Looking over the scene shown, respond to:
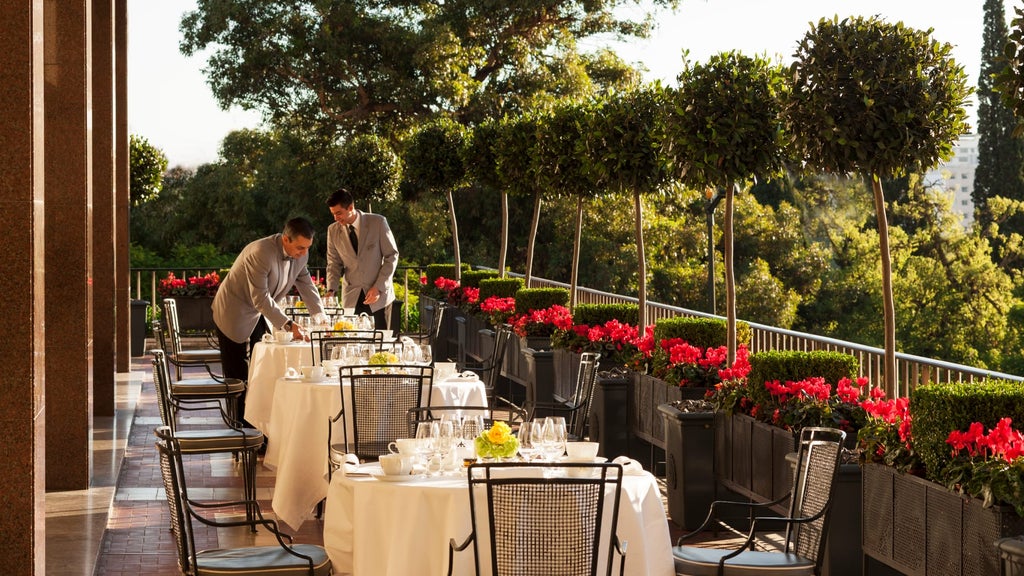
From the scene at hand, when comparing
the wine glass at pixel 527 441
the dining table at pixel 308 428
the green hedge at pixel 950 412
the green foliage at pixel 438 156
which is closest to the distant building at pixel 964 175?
the green foliage at pixel 438 156

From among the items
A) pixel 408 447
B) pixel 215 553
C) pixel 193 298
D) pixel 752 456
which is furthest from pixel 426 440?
pixel 193 298

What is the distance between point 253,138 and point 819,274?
18.1 meters

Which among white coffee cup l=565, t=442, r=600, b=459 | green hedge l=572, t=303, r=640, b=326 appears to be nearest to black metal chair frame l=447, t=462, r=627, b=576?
white coffee cup l=565, t=442, r=600, b=459

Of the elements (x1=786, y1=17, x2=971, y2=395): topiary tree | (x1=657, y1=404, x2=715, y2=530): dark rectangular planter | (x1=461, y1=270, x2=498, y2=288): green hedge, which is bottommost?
(x1=657, y1=404, x2=715, y2=530): dark rectangular planter

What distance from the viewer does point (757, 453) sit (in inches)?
261

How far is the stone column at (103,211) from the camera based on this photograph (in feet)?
34.6

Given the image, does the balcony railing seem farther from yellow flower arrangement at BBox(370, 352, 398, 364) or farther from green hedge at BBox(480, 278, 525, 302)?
yellow flower arrangement at BBox(370, 352, 398, 364)

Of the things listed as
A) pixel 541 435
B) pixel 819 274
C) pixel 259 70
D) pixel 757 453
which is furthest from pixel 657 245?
pixel 541 435

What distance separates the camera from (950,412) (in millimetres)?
4930

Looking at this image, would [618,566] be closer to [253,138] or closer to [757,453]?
[757,453]

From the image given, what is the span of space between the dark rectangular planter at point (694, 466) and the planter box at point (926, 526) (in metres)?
1.68

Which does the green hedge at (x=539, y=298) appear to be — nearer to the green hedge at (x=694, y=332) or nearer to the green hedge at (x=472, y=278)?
the green hedge at (x=472, y=278)

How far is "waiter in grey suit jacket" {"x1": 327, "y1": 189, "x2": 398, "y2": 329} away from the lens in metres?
12.0

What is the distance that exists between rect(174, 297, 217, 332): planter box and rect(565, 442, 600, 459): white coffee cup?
1423cm
